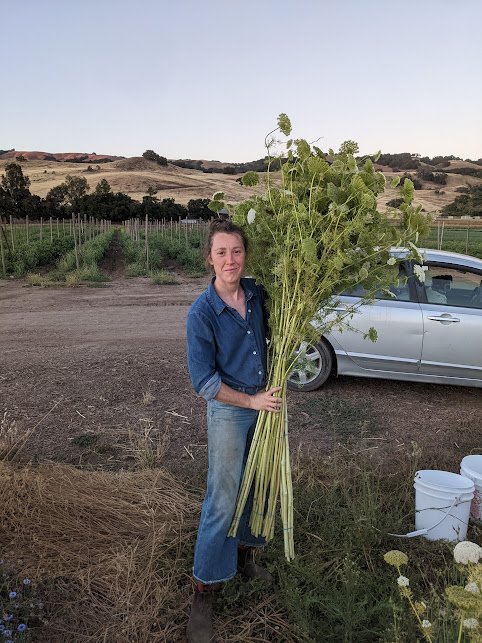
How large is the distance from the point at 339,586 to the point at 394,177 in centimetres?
221

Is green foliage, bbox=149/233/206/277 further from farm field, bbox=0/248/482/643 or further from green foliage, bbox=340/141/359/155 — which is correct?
green foliage, bbox=340/141/359/155

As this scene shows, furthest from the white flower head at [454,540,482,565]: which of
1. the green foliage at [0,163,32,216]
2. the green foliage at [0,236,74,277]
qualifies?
the green foliage at [0,163,32,216]

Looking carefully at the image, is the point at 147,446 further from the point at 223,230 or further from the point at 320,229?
the point at 320,229

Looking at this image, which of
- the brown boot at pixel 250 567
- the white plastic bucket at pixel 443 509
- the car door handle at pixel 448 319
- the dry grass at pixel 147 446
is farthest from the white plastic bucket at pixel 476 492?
the car door handle at pixel 448 319

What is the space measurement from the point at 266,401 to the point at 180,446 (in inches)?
104

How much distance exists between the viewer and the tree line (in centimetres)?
7425

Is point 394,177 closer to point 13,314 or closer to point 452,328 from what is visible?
point 452,328

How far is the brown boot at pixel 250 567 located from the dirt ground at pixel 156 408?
147 cm

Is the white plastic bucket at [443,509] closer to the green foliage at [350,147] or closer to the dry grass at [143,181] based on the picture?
the green foliage at [350,147]

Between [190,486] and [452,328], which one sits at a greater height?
[452,328]

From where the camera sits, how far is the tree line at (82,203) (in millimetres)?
74250

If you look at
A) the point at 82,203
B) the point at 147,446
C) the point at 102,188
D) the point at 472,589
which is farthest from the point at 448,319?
the point at 102,188

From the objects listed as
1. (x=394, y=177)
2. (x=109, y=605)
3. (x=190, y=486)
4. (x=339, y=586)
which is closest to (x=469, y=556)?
(x=339, y=586)

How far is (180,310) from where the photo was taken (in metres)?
12.6
